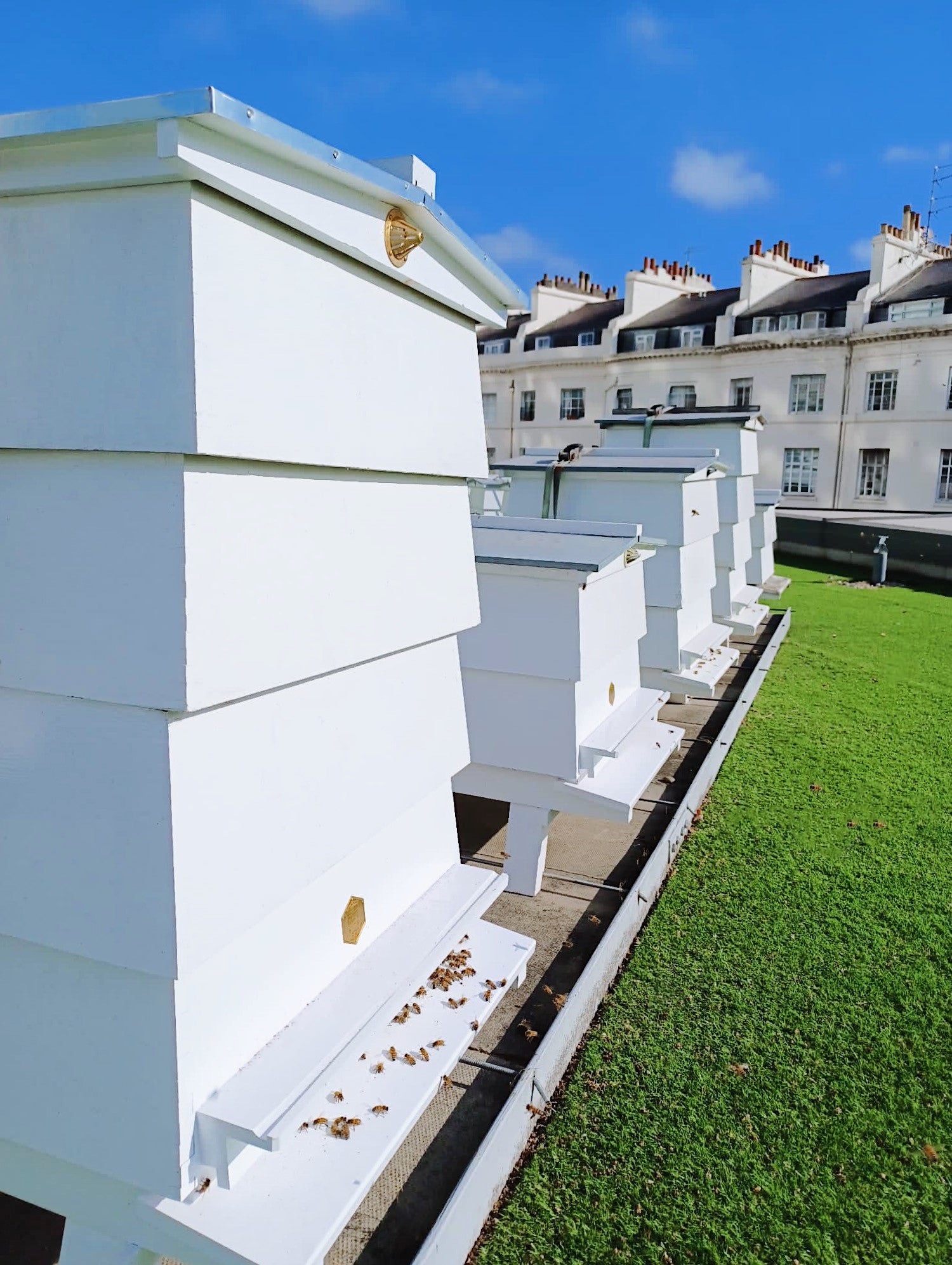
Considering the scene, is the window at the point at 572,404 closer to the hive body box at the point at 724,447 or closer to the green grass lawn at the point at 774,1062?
the hive body box at the point at 724,447

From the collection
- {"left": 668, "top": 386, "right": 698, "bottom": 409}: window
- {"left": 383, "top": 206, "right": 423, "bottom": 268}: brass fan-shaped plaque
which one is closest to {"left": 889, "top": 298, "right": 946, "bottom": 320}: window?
{"left": 668, "top": 386, "right": 698, "bottom": 409}: window

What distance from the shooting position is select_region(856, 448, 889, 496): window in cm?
3353

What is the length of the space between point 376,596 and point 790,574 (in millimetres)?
19248

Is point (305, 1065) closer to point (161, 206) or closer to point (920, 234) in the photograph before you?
point (161, 206)

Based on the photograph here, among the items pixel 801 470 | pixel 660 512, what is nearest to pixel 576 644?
pixel 660 512

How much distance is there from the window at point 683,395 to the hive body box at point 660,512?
31630 mm

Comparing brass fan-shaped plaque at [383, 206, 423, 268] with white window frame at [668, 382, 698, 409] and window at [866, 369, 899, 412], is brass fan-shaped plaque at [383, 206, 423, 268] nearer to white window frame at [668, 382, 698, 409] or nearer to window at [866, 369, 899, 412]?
window at [866, 369, 899, 412]

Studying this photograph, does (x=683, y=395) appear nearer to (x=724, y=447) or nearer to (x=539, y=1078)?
(x=724, y=447)

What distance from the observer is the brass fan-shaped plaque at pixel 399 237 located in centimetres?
214

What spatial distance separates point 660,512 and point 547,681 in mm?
2344

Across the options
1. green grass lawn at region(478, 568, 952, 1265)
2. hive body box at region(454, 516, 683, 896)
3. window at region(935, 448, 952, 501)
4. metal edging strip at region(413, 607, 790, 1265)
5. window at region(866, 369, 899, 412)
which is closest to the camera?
metal edging strip at region(413, 607, 790, 1265)

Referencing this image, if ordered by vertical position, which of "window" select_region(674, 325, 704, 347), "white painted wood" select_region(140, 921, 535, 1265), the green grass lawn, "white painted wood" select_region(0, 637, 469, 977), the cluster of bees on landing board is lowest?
the green grass lawn

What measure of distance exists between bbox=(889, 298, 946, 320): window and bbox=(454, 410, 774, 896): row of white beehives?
30001mm

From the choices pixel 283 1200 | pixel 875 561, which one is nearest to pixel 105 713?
pixel 283 1200
